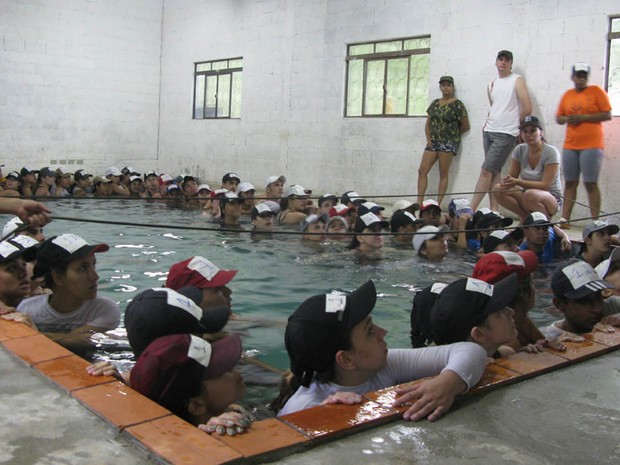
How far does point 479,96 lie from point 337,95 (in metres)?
3.49

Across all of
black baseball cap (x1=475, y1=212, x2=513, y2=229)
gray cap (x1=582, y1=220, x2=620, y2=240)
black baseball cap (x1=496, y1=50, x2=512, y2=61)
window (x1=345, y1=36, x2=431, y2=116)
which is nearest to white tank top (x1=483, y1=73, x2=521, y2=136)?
black baseball cap (x1=496, y1=50, x2=512, y2=61)

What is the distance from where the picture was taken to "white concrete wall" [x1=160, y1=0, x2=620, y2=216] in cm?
1069

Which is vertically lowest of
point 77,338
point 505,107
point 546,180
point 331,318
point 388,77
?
point 77,338

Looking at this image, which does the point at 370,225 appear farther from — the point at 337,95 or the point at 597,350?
the point at 337,95

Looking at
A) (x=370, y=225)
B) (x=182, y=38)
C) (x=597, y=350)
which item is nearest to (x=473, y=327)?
(x=597, y=350)

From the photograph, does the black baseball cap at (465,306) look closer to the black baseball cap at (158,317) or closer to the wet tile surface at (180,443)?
the black baseball cap at (158,317)

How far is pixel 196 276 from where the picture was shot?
14.6ft

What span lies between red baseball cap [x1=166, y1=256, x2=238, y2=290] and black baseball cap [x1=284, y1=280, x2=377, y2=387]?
55.7 inches

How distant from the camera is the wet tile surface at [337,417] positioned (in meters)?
2.71

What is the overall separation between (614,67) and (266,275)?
5.95 meters

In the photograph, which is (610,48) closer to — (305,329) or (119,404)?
(305,329)

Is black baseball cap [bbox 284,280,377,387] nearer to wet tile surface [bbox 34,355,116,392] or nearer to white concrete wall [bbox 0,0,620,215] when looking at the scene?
wet tile surface [bbox 34,355,116,392]

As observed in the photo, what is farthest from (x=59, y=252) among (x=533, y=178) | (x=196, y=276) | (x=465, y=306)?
(x=533, y=178)

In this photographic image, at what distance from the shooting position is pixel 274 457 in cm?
250
